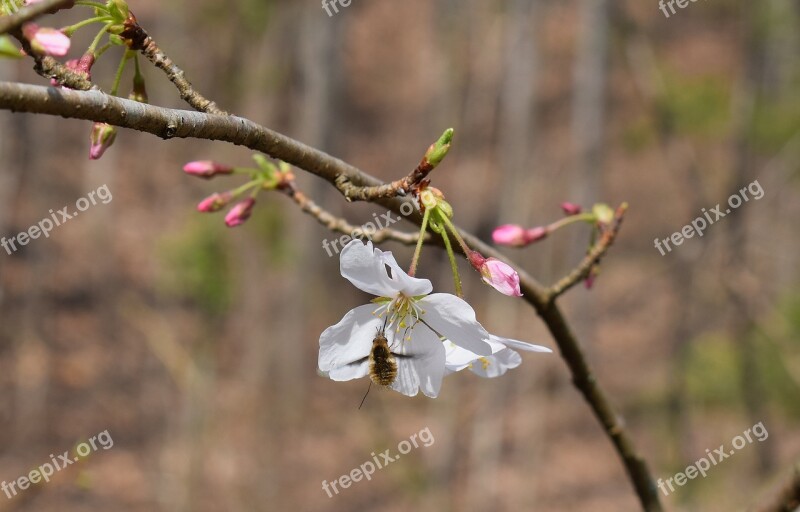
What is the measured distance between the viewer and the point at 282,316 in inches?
301

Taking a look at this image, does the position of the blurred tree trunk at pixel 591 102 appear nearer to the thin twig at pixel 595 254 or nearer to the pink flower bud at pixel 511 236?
the pink flower bud at pixel 511 236

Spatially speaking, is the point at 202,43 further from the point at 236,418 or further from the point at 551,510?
the point at 551,510

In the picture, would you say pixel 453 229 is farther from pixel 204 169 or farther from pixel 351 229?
pixel 204 169

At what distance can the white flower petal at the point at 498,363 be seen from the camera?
1098 millimetres

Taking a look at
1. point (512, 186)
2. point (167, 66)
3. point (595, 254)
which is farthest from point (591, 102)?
point (167, 66)

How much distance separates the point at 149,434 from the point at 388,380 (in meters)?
8.66

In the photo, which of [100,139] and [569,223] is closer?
[100,139]

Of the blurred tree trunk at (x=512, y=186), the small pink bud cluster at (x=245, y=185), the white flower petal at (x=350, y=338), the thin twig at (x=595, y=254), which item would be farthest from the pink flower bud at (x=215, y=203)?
the blurred tree trunk at (x=512, y=186)

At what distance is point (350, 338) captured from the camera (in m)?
1.04

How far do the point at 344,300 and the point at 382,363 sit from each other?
368 inches

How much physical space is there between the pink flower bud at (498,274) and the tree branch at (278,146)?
0.08 metres

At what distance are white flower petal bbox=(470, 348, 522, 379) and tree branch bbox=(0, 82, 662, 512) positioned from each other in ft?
0.25

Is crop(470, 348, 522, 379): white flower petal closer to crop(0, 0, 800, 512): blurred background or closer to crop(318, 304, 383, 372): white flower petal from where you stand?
Answer: crop(318, 304, 383, 372): white flower petal

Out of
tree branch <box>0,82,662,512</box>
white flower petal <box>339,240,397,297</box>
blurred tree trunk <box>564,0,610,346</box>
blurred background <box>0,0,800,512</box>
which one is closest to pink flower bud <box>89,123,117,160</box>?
tree branch <box>0,82,662,512</box>
